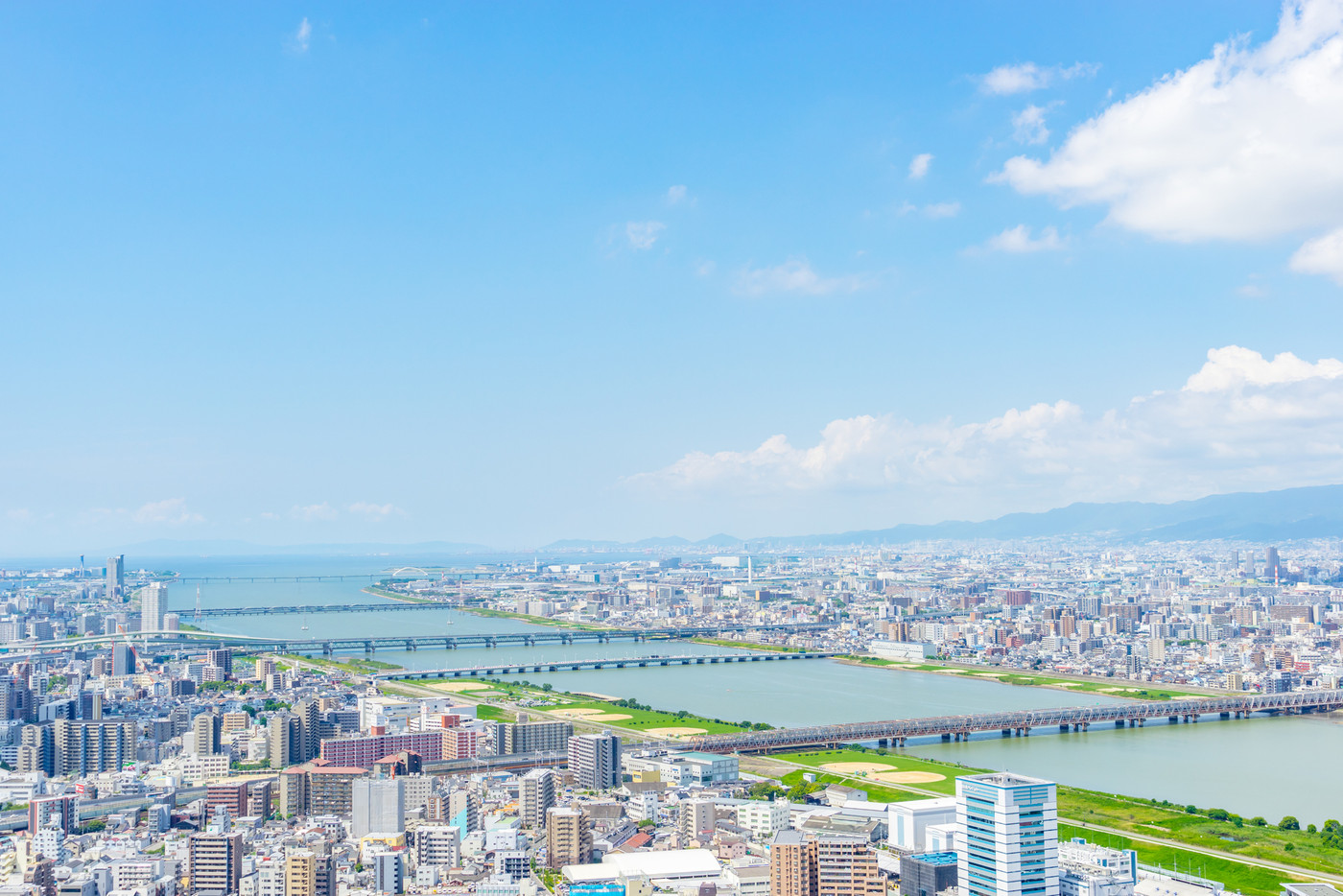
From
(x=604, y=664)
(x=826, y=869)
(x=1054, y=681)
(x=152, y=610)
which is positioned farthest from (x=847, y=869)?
(x=152, y=610)

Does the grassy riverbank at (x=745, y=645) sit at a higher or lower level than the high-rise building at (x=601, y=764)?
lower

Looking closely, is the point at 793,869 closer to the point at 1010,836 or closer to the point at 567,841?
the point at 1010,836

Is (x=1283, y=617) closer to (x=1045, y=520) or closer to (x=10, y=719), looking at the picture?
(x=10, y=719)

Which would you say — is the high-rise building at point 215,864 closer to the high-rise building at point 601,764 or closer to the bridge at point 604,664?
the high-rise building at point 601,764

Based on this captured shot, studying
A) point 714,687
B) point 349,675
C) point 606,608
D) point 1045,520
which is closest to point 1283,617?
point 714,687

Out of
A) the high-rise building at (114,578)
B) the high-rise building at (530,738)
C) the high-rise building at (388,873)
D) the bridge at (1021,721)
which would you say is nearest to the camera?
the high-rise building at (388,873)

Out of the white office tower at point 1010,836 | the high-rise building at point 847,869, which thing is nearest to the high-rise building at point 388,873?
the high-rise building at point 847,869

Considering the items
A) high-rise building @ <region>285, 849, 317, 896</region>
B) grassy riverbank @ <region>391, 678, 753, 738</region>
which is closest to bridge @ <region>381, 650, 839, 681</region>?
grassy riverbank @ <region>391, 678, 753, 738</region>
